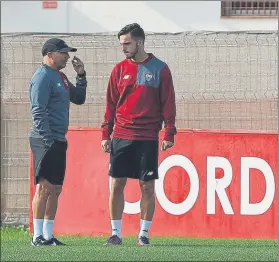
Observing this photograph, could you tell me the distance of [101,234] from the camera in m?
13.4

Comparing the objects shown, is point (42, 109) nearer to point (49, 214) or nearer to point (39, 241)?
point (49, 214)

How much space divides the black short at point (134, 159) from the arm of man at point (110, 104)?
17cm

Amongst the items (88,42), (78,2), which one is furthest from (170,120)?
(78,2)

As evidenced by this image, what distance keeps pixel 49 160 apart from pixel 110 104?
2.44ft

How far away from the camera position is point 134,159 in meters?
11.2

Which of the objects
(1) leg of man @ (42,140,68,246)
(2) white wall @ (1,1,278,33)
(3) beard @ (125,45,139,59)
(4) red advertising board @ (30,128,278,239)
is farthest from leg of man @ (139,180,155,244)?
(2) white wall @ (1,1,278,33)

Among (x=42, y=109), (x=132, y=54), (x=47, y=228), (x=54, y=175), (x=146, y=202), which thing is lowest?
(x=47, y=228)

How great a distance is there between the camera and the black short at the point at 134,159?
11.1m

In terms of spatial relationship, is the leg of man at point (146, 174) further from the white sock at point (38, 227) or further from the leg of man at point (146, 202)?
the white sock at point (38, 227)

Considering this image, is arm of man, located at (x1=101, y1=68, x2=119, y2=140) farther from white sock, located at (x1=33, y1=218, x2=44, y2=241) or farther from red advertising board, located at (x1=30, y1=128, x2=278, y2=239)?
→ red advertising board, located at (x1=30, y1=128, x2=278, y2=239)

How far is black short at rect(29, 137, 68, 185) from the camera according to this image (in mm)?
11000

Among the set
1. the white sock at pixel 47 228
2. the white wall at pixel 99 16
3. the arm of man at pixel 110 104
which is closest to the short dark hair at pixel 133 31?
the arm of man at pixel 110 104

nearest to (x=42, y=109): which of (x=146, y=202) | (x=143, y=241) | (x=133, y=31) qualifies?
(x=133, y=31)

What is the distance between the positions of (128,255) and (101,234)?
3.21 metres
